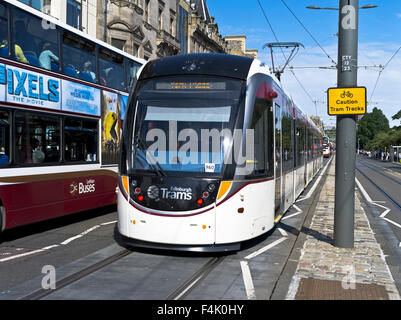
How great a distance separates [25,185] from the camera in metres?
8.12

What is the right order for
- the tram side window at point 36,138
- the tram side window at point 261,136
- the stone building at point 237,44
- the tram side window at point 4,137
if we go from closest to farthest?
1. the tram side window at point 261,136
2. the tram side window at point 4,137
3. the tram side window at point 36,138
4. the stone building at point 237,44

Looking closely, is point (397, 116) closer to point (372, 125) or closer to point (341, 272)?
point (341, 272)

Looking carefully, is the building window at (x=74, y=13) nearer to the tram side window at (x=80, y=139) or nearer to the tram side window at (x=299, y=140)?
the tram side window at (x=299, y=140)

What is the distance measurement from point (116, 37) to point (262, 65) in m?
19.2

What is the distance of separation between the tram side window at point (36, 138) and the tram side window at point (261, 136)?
4007 mm

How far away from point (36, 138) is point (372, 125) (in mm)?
148672

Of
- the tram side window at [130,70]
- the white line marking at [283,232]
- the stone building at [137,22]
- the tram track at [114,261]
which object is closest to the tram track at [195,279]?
the tram track at [114,261]

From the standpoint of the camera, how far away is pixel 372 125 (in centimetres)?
14562

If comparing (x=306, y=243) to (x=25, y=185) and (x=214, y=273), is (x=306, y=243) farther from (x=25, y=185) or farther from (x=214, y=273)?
(x=25, y=185)

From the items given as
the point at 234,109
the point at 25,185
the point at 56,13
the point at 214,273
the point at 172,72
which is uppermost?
the point at 56,13

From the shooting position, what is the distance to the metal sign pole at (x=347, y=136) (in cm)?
752
